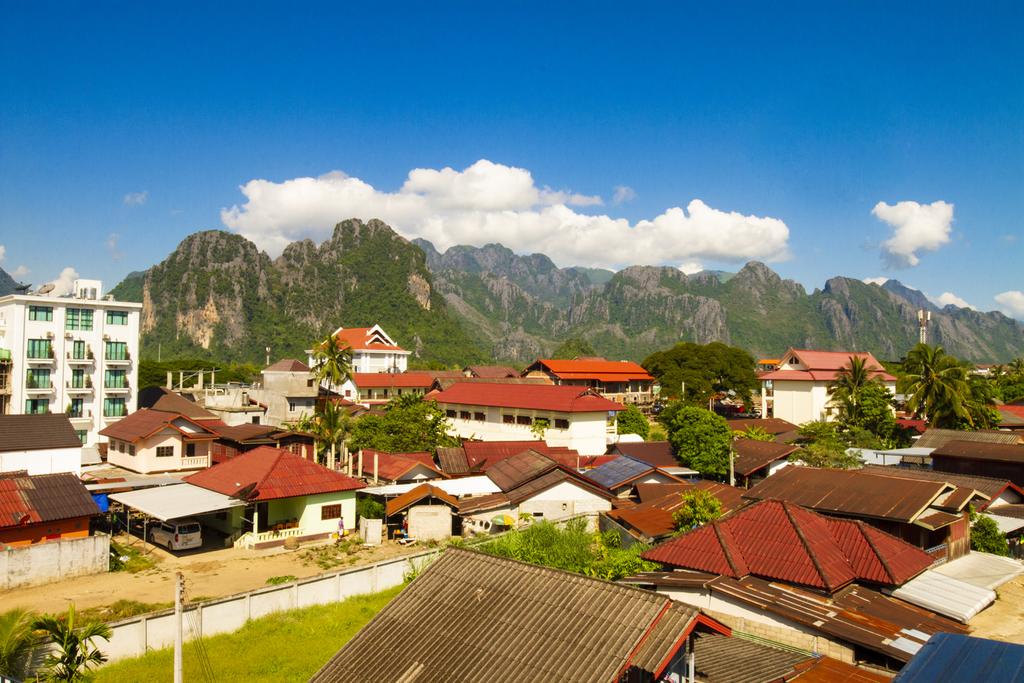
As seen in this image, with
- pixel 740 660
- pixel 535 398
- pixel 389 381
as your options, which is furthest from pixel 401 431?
pixel 389 381

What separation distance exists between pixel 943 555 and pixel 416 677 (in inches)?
843

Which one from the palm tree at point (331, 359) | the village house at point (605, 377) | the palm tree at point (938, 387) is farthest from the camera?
the village house at point (605, 377)

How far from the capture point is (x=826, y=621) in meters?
15.5

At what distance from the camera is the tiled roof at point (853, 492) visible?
23.2 meters

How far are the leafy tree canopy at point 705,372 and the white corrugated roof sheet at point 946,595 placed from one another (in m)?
50.9

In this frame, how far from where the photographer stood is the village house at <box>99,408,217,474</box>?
40.2m

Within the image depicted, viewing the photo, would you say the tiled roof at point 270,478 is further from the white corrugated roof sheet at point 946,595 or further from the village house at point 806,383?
the village house at point 806,383

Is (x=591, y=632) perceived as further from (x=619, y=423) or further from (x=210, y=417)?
(x=210, y=417)

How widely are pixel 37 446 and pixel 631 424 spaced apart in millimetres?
38348

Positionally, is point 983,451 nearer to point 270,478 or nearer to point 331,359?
point 270,478

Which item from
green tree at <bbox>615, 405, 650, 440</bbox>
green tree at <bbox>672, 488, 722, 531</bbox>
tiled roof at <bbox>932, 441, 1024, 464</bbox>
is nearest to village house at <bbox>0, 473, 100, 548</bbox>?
green tree at <bbox>672, 488, 722, 531</bbox>

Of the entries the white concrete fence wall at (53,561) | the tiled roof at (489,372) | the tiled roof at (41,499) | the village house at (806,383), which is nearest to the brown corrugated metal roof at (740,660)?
the white concrete fence wall at (53,561)

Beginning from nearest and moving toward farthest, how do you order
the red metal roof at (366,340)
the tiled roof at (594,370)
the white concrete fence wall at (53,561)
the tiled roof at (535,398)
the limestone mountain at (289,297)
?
the white concrete fence wall at (53,561) → the tiled roof at (535,398) → the tiled roof at (594,370) → the red metal roof at (366,340) → the limestone mountain at (289,297)

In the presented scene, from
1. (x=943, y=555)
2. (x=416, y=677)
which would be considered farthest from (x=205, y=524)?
(x=943, y=555)
